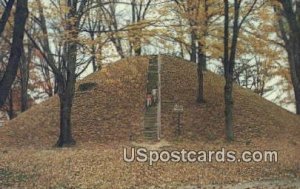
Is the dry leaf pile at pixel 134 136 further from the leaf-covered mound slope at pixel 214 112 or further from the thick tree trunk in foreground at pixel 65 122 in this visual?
the thick tree trunk in foreground at pixel 65 122

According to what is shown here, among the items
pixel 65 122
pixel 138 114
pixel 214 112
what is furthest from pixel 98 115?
pixel 214 112

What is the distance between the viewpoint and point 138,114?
2444 centimetres

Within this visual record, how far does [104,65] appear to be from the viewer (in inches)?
686

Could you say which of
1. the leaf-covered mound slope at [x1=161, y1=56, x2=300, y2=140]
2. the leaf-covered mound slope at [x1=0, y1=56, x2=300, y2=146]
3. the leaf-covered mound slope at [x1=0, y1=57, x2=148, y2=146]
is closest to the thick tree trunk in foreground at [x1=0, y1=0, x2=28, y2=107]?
the leaf-covered mound slope at [x1=0, y1=57, x2=148, y2=146]

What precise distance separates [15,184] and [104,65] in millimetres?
6017

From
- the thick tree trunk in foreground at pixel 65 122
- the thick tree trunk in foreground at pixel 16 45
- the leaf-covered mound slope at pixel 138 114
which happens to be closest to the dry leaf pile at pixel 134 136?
the leaf-covered mound slope at pixel 138 114

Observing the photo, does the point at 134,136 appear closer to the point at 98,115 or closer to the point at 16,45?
the point at 98,115

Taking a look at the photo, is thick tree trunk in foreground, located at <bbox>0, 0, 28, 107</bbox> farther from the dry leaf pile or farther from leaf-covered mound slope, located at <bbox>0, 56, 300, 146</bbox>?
leaf-covered mound slope, located at <bbox>0, 56, 300, 146</bbox>

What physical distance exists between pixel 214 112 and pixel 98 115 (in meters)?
A: 6.07

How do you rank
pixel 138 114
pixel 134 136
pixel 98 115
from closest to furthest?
pixel 134 136 → pixel 138 114 → pixel 98 115

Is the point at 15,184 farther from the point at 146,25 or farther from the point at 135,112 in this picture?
the point at 135,112

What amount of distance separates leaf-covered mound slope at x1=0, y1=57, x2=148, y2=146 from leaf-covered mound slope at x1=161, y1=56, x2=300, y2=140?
1.57m

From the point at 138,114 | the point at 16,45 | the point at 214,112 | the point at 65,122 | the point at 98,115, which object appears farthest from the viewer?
the point at 98,115

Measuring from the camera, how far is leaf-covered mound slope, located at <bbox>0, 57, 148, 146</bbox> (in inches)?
891
